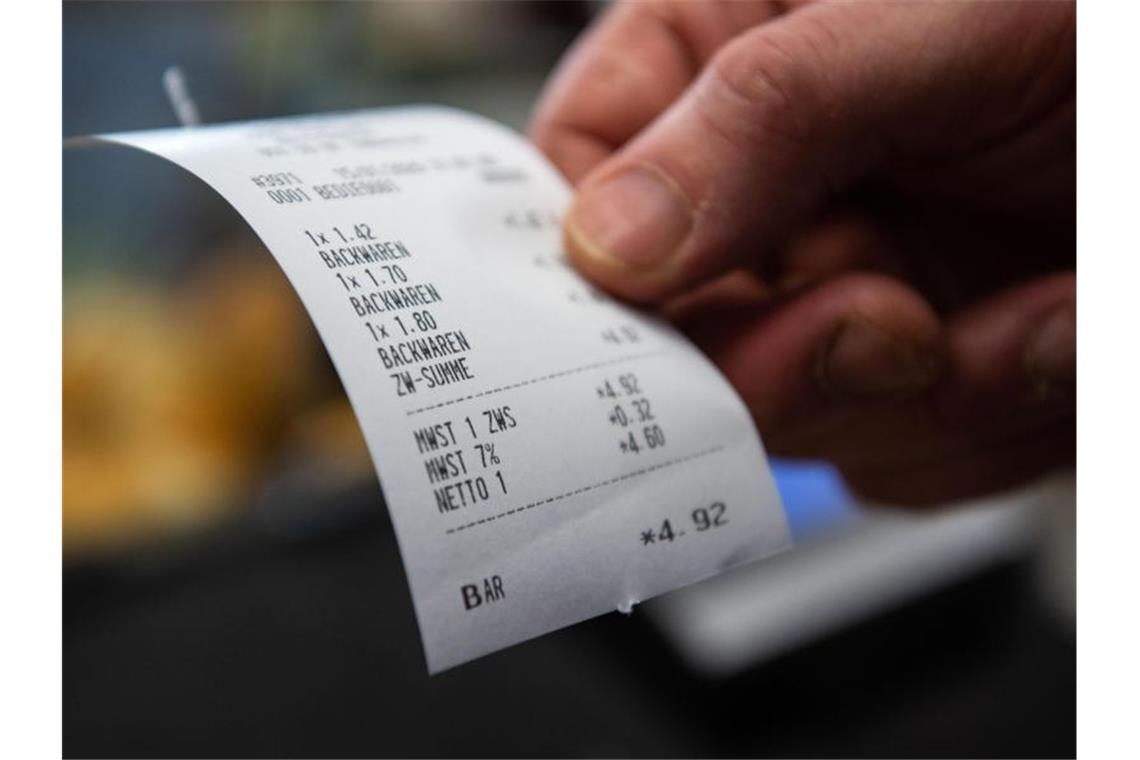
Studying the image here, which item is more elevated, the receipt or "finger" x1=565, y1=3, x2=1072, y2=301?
"finger" x1=565, y1=3, x2=1072, y2=301

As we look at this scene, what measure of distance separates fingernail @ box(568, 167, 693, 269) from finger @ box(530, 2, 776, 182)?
15 cm

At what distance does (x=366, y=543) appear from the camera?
38.6 inches

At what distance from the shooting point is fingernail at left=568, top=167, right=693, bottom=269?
17.4 inches

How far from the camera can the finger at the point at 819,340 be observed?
52 cm

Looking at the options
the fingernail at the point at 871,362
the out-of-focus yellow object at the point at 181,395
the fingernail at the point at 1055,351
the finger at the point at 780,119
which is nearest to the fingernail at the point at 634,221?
the finger at the point at 780,119

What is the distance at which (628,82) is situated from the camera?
2.00 feet

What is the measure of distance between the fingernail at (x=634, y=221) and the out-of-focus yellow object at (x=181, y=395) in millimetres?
548

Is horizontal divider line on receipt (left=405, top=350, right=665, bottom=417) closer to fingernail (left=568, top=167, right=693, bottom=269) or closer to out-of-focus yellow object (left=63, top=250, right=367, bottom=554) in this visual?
fingernail (left=568, top=167, right=693, bottom=269)

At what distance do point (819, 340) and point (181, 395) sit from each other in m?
0.66

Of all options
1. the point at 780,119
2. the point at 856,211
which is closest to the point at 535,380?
the point at 780,119

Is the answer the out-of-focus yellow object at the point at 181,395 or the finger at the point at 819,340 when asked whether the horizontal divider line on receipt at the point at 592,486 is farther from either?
the out-of-focus yellow object at the point at 181,395

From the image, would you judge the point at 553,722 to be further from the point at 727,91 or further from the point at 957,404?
the point at 727,91

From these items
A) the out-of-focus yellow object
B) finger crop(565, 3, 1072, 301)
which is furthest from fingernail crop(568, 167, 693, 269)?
the out-of-focus yellow object

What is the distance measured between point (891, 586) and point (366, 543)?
1.63 feet
